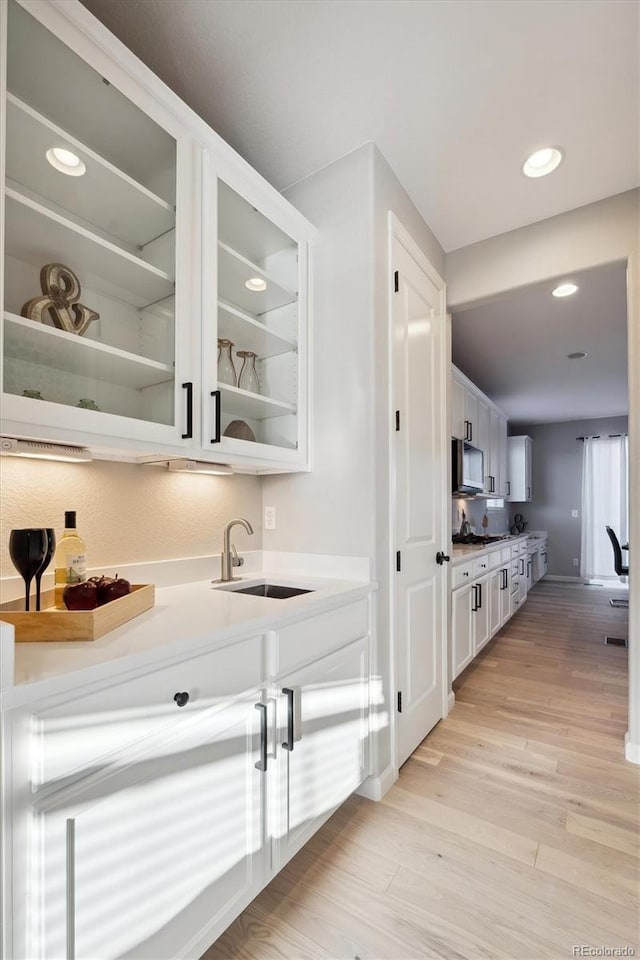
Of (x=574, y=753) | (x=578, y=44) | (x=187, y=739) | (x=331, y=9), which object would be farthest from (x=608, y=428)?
(x=187, y=739)

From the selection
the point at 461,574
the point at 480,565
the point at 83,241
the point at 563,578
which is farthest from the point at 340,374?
the point at 563,578

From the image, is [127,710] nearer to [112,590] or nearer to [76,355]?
[112,590]

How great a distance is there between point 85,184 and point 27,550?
3.18ft

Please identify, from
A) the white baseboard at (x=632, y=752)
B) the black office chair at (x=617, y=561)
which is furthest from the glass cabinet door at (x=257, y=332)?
the black office chair at (x=617, y=561)

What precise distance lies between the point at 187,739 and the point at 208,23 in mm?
1994

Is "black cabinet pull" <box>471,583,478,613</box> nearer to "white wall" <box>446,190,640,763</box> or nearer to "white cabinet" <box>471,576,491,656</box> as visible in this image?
"white cabinet" <box>471,576,491,656</box>

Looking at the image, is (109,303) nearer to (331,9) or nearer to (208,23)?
(208,23)

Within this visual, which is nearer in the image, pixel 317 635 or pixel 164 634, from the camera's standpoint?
pixel 164 634

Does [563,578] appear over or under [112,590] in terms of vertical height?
under

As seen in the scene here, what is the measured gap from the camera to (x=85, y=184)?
122cm

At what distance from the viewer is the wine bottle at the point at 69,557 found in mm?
1206

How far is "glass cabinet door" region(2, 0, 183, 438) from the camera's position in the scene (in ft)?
3.42

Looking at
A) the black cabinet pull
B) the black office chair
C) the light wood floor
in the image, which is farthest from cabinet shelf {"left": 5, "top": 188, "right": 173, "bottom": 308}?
the black office chair

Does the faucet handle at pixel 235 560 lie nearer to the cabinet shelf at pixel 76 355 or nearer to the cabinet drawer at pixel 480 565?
the cabinet shelf at pixel 76 355
